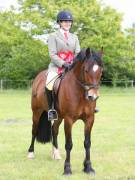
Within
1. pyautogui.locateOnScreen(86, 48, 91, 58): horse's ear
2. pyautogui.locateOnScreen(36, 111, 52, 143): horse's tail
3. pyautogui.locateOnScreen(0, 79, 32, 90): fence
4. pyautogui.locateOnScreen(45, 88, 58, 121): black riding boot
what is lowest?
pyautogui.locateOnScreen(0, 79, 32, 90): fence

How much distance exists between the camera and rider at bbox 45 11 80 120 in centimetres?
829

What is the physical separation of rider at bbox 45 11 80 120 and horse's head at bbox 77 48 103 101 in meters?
0.88

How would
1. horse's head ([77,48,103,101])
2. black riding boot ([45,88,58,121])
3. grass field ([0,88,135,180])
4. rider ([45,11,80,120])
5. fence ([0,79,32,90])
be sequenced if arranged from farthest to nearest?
→ 1. fence ([0,79,32,90])
2. black riding boot ([45,88,58,121])
3. rider ([45,11,80,120])
4. grass field ([0,88,135,180])
5. horse's head ([77,48,103,101])

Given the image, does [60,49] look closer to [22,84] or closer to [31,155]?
[31,155]

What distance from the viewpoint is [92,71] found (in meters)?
7.27

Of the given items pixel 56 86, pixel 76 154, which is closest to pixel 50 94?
pixel 56 86

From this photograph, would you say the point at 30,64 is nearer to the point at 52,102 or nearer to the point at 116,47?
the point at 116,47

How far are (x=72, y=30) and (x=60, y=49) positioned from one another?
109 feet

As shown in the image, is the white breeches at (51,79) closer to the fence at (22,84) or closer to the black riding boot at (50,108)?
the black riding boot at (50,108)

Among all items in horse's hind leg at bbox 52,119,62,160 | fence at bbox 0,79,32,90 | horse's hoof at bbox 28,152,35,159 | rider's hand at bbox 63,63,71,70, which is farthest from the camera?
fence at bbox 0,79,32,90

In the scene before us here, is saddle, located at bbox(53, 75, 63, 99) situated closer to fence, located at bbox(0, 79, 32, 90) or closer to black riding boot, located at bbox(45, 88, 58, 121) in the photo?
black riding boot, located at bbox(45, 88, 58, 121)

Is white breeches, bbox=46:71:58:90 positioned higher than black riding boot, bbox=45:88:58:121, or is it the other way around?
white breeches, bbox=46:71:58:90

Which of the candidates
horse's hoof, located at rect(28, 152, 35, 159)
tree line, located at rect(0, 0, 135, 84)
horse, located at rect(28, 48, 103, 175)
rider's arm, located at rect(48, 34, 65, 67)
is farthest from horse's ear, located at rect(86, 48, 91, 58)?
tree line, located at rect(0, 0, 135, 84)

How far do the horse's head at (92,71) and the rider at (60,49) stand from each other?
2.90 feet
